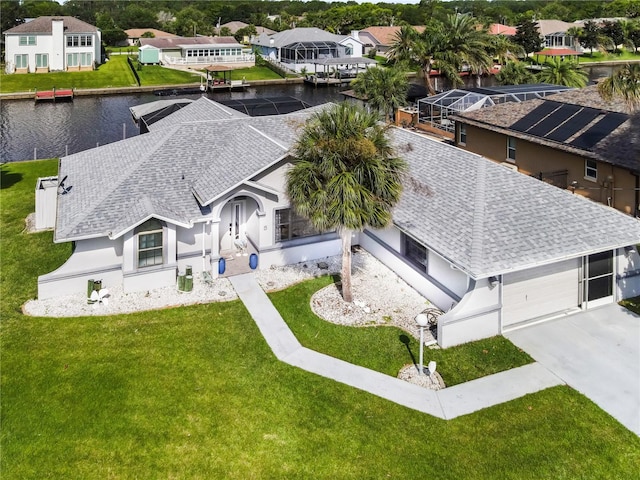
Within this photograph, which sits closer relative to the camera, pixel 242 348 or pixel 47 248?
pixel 242 348

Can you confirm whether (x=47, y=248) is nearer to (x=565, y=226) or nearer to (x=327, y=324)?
(x=327, y=324)

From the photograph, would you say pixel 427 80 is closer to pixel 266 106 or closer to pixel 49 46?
pixel 266 106

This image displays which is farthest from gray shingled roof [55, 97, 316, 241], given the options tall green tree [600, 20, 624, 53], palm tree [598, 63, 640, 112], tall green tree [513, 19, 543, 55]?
tall green tree [600, 20, 624, 53]

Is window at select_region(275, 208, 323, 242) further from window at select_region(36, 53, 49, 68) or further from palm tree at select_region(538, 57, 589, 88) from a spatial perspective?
window at select_region(36, 53, 49, 68)

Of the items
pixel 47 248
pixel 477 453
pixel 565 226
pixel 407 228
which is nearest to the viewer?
pixel 477 453

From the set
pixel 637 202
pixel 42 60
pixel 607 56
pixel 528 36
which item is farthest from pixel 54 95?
pixel 607 56

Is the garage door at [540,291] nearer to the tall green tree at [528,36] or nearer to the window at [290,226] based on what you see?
the window at [290,226]

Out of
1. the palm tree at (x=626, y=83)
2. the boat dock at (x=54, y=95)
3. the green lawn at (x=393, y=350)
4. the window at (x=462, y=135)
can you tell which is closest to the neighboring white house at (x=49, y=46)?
the boat dock at (x=54, y=95)

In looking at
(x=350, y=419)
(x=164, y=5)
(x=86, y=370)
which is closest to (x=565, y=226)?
(x=350, y=419)
